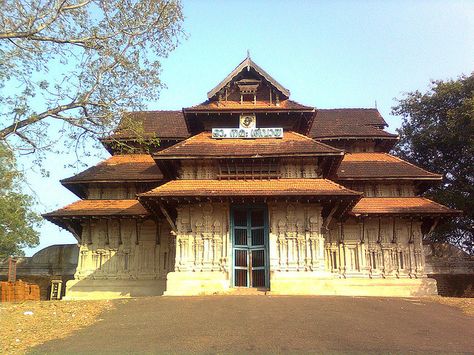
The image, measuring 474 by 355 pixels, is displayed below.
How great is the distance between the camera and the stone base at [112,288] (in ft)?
70.4

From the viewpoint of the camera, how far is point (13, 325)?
12.1 meters

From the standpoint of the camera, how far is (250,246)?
19453 mm

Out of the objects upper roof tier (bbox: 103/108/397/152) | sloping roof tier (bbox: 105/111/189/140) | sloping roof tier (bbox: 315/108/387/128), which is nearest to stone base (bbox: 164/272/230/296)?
upper roof tier (bbox: 103/108/397/152)

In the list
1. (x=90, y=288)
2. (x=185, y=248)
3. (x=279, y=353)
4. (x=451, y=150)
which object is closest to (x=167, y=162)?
(x=185, y=248)

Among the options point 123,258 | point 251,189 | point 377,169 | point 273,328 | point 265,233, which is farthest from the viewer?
point 377,169

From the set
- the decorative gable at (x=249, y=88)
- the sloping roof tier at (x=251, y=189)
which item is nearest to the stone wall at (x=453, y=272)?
the sloping roof tier at (x=251, y=189)

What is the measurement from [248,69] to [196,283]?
34.4ft

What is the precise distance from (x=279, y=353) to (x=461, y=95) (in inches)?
Result: 1034

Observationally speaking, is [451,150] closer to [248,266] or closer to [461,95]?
[461,95]

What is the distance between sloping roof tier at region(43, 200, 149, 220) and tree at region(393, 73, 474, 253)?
17.9 m

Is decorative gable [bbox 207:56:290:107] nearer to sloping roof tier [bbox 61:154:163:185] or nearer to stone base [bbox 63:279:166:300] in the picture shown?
sloping roof tier [bbox 61:154:163:185]

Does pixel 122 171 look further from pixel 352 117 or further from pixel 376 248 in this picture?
pixel 352 117

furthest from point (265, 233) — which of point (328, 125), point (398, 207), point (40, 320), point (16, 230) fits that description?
point (16, 230)

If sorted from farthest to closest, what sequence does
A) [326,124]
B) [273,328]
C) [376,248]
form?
[326,124], [376,248], [273,328]
